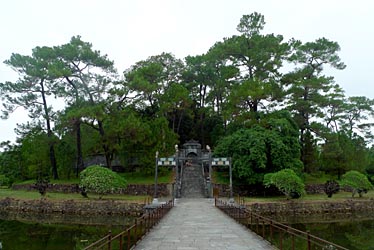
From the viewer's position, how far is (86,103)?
3112cm

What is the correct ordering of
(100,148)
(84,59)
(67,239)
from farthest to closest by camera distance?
(100,148) → (84,59) → (67,239)

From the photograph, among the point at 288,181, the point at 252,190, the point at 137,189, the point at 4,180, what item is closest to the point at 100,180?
the point at 137,189

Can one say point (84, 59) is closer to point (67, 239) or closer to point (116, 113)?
point (116, 113)

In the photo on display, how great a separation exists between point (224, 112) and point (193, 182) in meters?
7.95

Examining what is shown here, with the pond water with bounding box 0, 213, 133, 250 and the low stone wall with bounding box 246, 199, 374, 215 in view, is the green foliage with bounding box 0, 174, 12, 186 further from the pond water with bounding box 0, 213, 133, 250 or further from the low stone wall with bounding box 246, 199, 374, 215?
the low stone wall with bounding box 246, 199, 374, 215

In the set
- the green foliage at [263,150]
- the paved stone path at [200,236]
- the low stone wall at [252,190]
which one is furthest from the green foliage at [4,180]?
the paved stone path at [200,236]

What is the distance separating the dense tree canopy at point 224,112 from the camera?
2955 centimetres

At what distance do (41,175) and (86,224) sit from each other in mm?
17579

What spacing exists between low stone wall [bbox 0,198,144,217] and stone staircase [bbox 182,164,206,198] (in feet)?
18.9

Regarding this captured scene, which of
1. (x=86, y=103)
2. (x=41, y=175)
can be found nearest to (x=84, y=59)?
(x=86, y=103)

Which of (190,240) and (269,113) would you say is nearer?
(190,240)

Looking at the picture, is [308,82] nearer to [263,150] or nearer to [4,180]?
[263,150]

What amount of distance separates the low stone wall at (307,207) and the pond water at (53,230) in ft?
31.5

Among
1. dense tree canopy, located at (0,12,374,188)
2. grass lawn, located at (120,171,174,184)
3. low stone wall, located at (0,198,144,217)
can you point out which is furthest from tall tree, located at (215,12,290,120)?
low stone wall, located at (0,198,144,217)
